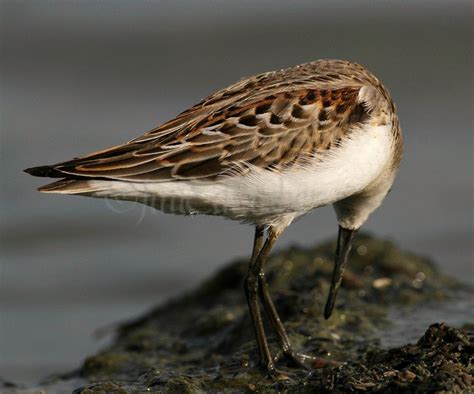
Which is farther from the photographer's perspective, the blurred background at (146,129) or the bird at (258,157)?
the blurred background at (146,129)

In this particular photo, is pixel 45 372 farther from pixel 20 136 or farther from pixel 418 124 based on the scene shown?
pixel 418 124

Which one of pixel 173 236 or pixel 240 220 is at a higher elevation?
pixel 240 220

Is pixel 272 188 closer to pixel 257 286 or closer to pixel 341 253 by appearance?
pixel 257 286

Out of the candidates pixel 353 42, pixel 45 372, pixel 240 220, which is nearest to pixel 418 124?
pixel 353 42

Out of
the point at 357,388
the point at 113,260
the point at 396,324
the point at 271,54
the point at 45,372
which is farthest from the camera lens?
the point at 271,54

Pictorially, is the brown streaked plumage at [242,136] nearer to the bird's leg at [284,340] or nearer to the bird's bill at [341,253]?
the bird's leg at [284,340]

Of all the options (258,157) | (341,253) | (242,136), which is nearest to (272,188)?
(258,157)

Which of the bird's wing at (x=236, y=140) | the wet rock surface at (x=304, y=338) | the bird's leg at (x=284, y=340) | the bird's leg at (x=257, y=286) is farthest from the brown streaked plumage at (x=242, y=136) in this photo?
the wet rock surface at (x=304, y=338)

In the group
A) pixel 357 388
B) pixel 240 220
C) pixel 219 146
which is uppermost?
pixel 219 146
